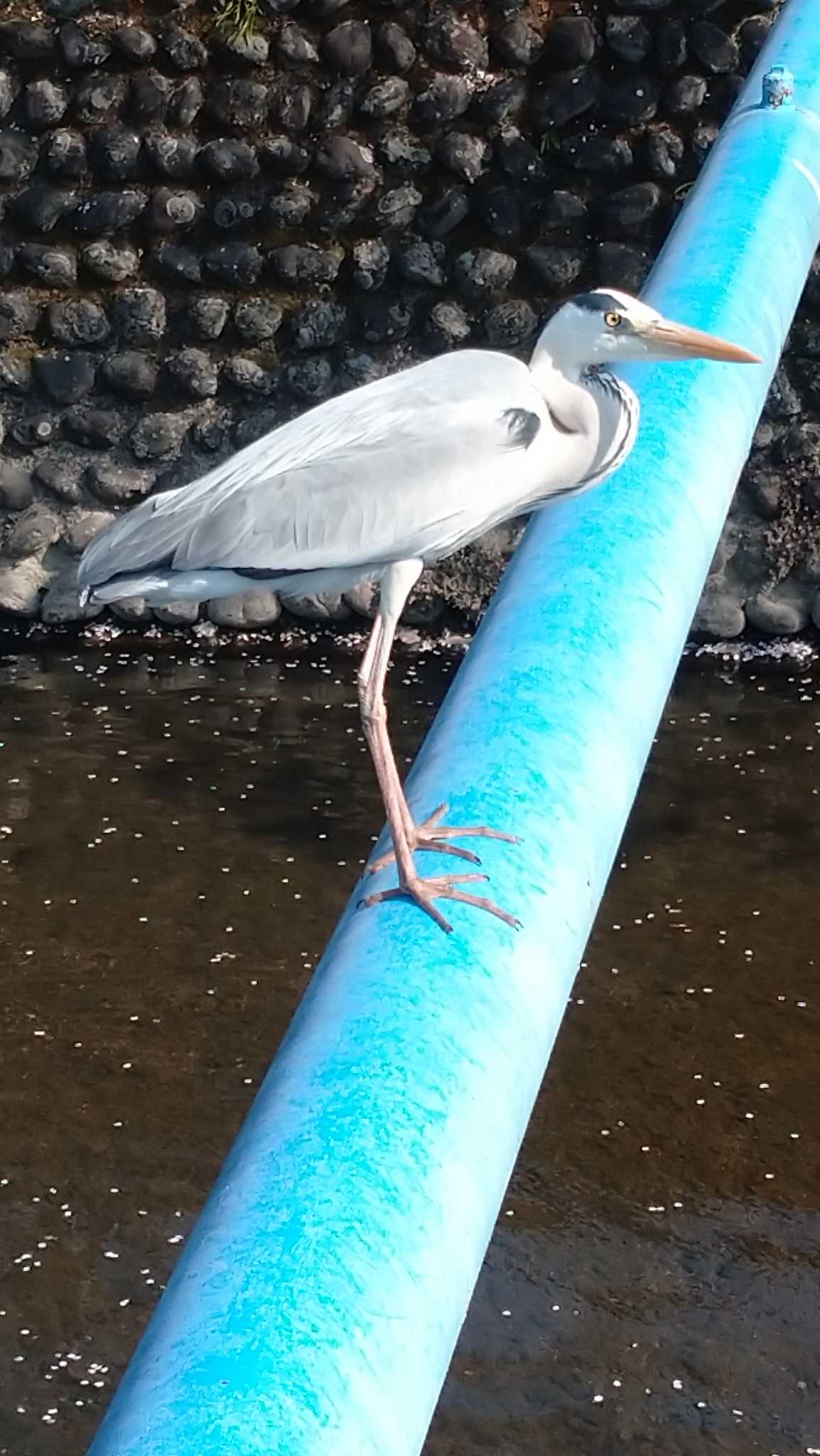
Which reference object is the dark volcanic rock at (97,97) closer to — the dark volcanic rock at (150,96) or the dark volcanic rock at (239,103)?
the dark volcanic rock at (150,96)

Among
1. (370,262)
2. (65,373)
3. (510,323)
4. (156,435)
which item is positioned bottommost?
(156,435)

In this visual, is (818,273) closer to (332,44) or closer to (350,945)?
(332,44)

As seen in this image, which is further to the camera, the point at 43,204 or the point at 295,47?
the point at 43,204

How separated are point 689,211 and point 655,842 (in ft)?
8.13

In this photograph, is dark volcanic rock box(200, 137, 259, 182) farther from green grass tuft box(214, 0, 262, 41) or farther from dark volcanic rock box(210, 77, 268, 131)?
green grass tuft box(214, 0, 262, 41)

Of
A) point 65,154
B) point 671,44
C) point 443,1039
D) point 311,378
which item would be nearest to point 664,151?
point 671,44

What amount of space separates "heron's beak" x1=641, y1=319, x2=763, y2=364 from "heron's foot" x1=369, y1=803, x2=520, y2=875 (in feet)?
1.50

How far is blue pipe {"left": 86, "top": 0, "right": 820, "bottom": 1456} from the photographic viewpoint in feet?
1.91

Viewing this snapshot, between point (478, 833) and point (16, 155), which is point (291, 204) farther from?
point (478, 833)

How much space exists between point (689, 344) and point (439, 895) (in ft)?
1.76

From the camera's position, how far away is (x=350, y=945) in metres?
0.83

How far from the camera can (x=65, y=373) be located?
476 cm

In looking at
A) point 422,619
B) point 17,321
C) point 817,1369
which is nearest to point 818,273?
point 422,619

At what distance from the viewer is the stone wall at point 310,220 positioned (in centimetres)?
451
